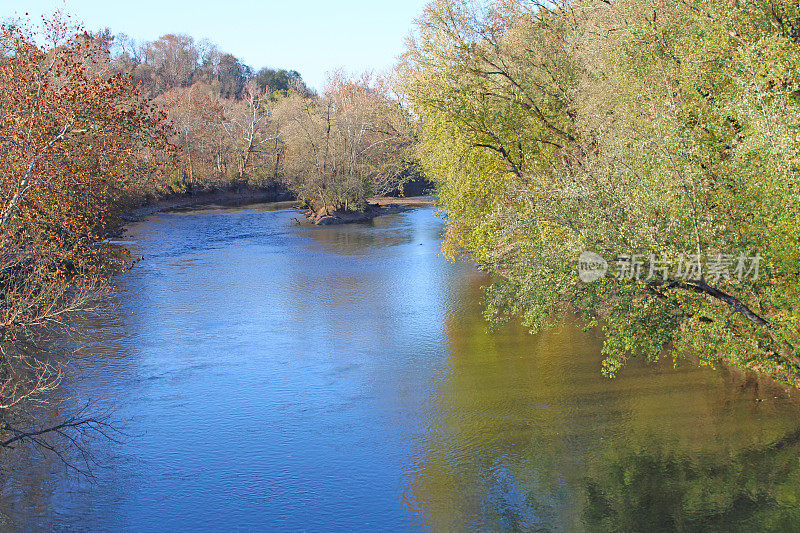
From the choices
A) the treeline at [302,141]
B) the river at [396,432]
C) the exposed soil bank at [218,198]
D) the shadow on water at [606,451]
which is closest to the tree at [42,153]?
the river at [396,432]

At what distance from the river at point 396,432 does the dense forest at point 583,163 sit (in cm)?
150

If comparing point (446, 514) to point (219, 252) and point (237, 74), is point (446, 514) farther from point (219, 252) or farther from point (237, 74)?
point (237, 74)

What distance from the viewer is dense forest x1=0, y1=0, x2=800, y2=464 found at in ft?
39.9

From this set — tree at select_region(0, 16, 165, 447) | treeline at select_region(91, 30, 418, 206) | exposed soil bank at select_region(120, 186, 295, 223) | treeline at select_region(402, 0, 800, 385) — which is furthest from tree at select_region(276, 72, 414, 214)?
tree at select_region(0, 16, 165, 447)

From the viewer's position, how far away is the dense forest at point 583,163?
1216 centimetres

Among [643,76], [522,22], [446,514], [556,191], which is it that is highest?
[522,22]

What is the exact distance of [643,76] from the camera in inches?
683

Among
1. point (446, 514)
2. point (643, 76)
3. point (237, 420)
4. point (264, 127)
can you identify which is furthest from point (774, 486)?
point (264, 127)

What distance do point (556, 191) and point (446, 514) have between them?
6382 mm

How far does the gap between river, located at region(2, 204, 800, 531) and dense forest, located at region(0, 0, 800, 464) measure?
1.50 meters

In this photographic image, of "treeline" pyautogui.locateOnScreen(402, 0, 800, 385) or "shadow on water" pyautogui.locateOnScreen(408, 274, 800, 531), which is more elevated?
"treeline" pyautogui.locateOnScreen(402, 0, 800, 385)

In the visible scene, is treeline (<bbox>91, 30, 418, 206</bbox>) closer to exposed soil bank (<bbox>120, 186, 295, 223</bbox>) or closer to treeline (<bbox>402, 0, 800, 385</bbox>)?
exposed soil bank (<bbox>120, 186, 295, 223</bbox>)

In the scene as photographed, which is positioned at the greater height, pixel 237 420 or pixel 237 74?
pixel 237 74

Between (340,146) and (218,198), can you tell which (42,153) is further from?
(218,198)
